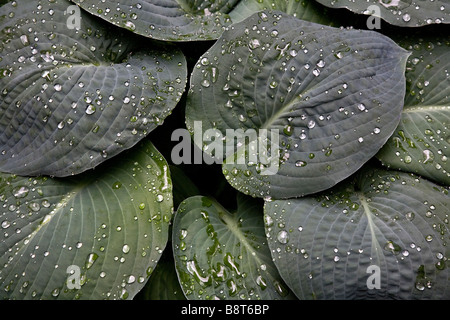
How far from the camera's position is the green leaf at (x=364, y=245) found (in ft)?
3.50

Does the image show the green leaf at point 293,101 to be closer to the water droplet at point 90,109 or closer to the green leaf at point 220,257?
the green leaf at point 220,257

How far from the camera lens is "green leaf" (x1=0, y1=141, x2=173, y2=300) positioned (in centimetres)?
109

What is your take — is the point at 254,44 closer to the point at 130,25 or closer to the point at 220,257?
the point at 130,25

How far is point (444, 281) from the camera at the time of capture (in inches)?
42.2

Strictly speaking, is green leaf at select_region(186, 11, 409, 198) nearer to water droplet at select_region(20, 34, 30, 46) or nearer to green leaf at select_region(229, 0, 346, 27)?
green leaf at select_region(229, 0, 346, 27)

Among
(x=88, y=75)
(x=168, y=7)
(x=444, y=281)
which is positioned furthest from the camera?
(x=168, y=7)

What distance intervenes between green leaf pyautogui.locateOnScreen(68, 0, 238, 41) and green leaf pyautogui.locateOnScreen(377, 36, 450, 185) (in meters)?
0.59

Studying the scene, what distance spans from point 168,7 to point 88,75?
0.33m

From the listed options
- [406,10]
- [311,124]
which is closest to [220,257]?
[311,124]

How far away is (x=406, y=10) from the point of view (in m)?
1.30

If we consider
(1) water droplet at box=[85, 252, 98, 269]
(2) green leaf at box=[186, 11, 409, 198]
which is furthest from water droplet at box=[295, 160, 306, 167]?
(1) water droplet at box=[85, 252, 98, 269]
